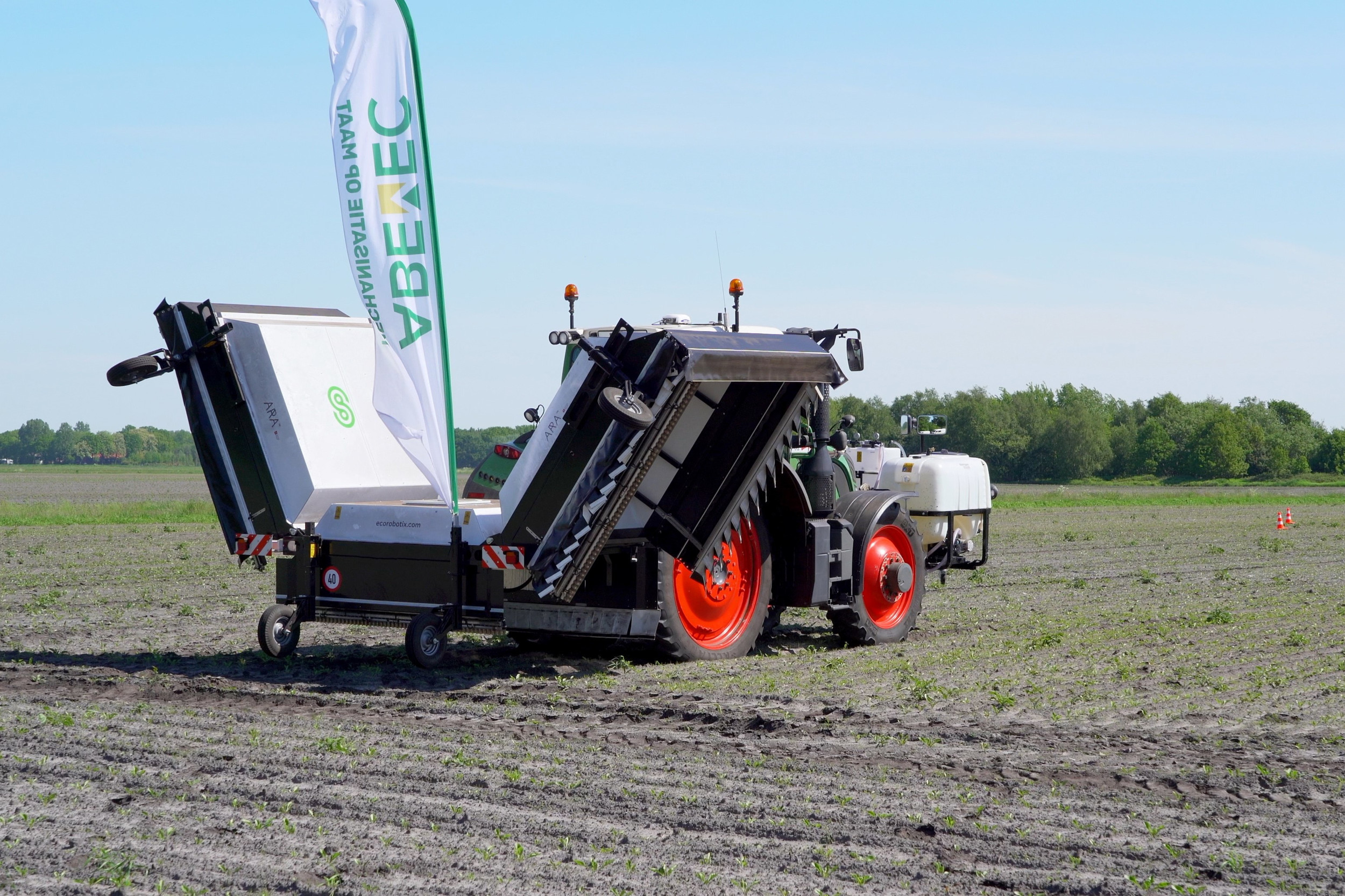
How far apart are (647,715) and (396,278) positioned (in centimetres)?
339

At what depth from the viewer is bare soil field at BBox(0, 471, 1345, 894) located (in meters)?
5.07

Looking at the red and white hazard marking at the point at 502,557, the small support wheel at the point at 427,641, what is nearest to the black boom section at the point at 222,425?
the small support wheel at the point at 427,641

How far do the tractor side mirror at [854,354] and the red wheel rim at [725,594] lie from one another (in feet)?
5.36

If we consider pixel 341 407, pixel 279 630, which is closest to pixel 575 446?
pixel 341 407

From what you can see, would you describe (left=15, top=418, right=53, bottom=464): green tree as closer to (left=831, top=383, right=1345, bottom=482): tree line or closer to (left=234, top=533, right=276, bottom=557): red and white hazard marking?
(left=831, top=383, right=1345, bottom=482): tree line

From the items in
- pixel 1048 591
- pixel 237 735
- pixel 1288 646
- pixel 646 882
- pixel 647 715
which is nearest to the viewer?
pixel 646 882

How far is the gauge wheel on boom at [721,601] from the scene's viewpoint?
9.81 metres

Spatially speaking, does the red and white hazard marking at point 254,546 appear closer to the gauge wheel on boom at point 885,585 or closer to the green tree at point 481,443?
the green tree at point 481,443

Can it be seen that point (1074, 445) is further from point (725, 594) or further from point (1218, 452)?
point (725, 594)

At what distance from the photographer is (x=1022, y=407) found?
8762 centimetres

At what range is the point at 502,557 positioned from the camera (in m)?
9.24

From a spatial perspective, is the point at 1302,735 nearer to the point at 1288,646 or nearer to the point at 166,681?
the point at 1288,646

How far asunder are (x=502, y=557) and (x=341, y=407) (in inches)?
92.0

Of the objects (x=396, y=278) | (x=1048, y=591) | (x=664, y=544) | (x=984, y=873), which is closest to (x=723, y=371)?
(x=664, y=544)
